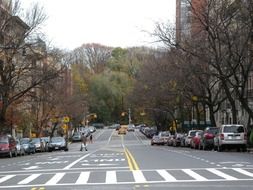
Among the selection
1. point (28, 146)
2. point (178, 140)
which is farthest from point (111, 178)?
point (178, 140)

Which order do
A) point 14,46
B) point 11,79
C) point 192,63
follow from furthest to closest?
point 192,63 < point 11,79 < point 14,46

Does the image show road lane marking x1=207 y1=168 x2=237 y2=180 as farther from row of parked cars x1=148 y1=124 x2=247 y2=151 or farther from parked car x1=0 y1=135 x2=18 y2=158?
parked car x1=0 y1=135 x2=18 y2=158

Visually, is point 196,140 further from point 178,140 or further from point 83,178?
point 83,178

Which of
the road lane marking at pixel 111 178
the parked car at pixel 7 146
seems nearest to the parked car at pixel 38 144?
the parked car at pixel 7 146

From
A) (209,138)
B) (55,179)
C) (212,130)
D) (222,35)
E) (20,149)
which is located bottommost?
(55,179)

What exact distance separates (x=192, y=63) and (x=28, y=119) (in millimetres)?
28616

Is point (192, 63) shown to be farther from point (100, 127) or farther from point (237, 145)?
point (100, 127)

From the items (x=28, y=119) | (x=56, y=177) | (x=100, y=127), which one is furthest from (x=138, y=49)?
(x=56, y=177)

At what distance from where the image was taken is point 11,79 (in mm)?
51625

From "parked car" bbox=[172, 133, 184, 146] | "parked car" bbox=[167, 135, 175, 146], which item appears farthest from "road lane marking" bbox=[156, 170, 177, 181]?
"parked car" bbox=[167, 135, 175, 146]

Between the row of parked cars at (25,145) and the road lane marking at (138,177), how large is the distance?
25.2m

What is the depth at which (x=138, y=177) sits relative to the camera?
1944cm

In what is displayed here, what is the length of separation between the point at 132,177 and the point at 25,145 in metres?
36.3

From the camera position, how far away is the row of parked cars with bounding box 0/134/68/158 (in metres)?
45.7
